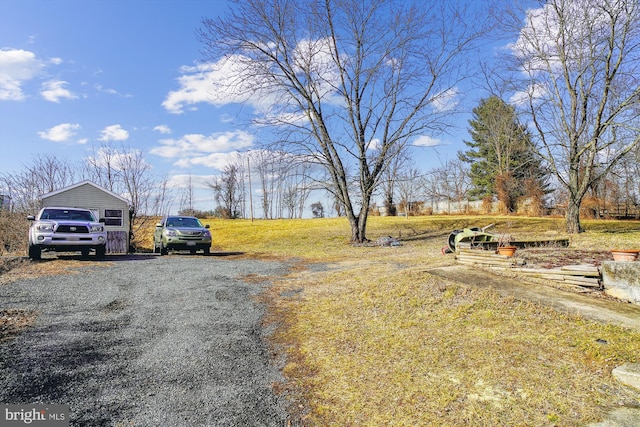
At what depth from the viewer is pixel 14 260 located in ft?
36.1

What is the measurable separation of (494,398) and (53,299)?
7252 millimetres

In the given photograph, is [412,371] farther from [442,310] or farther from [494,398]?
[442,310]

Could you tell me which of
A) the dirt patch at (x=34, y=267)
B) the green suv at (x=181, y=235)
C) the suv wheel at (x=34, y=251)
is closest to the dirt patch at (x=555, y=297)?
the dirt patch at (x=34, y=267)

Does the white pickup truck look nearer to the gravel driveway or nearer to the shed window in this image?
the gravel driveway

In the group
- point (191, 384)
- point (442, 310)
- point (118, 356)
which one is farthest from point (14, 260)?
point (442, 310)

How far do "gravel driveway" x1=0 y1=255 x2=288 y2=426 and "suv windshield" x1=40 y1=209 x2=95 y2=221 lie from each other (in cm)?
439

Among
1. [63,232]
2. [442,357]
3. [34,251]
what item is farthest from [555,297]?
[34,251]

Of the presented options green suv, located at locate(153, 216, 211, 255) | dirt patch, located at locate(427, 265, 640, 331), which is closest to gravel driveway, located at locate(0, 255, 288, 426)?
dirt patch, located at locate(427, 265, 640, 331)

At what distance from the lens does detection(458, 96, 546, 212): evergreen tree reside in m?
16.7

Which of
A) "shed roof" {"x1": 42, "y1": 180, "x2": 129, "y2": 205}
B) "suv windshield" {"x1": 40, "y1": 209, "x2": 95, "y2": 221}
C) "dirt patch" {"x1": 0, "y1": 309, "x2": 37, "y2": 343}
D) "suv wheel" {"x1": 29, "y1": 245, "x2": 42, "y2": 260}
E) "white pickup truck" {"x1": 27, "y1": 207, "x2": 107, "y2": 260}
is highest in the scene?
"shed roof" {"x1": 42, "y1": 180, "x2": 129, "y2": 205}

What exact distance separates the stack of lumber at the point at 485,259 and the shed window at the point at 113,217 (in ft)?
61.1

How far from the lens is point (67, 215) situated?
11.4 m

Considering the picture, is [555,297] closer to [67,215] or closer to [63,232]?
[63,232]

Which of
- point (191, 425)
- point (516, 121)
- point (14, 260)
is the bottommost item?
point (191, 425)
